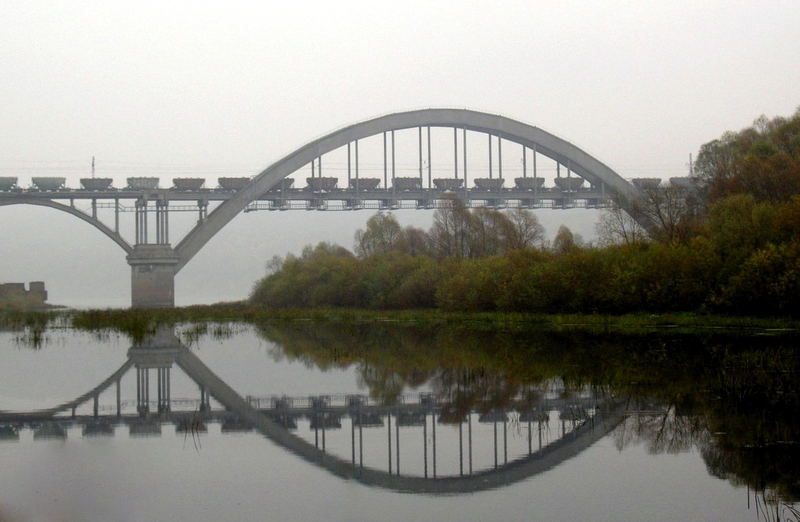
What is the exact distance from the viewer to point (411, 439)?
28.6ft

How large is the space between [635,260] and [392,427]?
20.6 m

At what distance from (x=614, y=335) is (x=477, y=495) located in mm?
16401

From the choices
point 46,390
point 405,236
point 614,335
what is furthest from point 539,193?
point 46,390

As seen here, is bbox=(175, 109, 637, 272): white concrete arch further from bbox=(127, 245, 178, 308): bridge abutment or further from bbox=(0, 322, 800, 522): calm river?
bbox=(0, 322, 800, 522): calm river

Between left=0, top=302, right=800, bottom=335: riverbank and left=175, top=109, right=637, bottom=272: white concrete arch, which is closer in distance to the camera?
left=0, top=302, right=800, bottom=335: riverbank

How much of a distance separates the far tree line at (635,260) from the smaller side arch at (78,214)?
10051 mm

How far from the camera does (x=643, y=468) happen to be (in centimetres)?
717

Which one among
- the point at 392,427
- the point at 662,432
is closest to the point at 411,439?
the point at 392,427

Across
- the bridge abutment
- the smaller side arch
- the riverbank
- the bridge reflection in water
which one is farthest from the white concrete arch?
the bridge reflection in water

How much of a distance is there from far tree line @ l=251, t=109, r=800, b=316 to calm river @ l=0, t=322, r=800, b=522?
905 centimetres

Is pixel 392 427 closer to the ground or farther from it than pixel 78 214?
closer to the ground

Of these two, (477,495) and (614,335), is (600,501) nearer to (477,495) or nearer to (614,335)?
(477,495)

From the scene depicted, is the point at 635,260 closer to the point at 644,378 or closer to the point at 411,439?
the point at 644,378

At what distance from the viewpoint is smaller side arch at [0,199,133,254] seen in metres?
54.6
